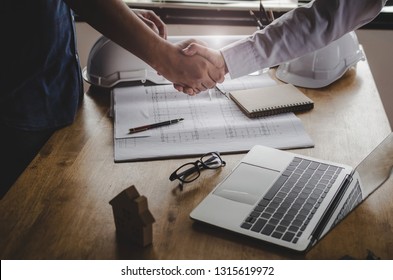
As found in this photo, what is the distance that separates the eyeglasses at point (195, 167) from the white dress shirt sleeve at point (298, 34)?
42cm

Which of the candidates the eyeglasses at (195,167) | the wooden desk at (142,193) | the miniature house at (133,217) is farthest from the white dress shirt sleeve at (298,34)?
the miniature house at (133,217)

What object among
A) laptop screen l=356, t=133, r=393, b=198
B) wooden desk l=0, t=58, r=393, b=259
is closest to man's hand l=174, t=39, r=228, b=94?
wooden desk l=0, t=58, r=393, b=259

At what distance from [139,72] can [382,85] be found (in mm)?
1258

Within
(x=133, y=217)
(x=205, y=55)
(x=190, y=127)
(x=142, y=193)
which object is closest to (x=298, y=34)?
(x=205, y=55)

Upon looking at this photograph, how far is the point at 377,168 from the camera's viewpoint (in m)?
0.95

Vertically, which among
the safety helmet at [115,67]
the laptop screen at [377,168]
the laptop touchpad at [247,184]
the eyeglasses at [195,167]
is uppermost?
the laptop screen at [377,168]

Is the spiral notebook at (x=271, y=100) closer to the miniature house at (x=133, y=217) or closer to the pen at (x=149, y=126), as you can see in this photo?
the pen at (x=149, y=126)

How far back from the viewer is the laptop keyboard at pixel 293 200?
90 cm

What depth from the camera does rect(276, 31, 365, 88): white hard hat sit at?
1.55m

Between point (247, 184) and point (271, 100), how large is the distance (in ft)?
1.41

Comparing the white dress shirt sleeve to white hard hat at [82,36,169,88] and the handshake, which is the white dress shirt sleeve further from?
white hard hat at [82,36,169,88]

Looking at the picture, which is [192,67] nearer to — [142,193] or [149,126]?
[149,126]

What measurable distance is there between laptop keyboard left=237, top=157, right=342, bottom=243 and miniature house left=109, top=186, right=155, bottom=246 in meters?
0.17
